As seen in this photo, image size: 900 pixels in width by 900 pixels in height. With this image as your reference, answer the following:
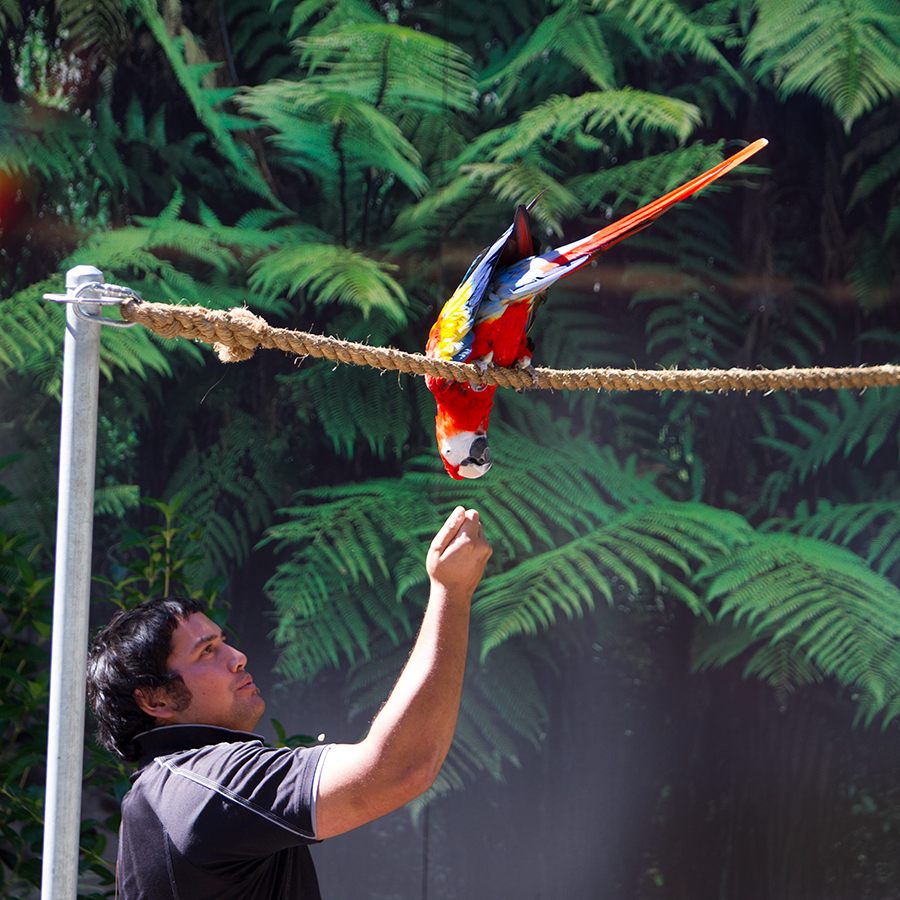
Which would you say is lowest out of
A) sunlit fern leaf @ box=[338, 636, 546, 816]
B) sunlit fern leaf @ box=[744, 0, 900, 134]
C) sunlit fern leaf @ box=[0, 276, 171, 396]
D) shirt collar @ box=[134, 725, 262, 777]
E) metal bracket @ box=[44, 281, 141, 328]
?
sunlit fern leaf @ box=[338, 636, 546, 816]

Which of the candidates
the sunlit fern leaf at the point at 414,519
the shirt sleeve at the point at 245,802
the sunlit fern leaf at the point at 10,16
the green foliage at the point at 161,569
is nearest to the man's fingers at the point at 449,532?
the shirt sleeve at the point at 245,802

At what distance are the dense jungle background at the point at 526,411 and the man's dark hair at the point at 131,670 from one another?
3.29 ft

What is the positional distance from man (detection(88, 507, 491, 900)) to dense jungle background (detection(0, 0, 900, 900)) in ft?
3.40

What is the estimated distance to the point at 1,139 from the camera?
78.0 inches

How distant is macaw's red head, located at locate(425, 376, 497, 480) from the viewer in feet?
3.40

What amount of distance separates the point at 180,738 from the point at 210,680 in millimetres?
64

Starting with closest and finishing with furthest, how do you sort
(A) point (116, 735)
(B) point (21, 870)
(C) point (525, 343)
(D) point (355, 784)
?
(D) point (355, 784) < (A) point (116, 735) < (C) point (525, 343) < (B) point (21, 870)

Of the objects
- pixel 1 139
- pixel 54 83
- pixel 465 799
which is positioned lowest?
pixel 465 799

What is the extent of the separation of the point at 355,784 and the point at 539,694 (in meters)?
1.42

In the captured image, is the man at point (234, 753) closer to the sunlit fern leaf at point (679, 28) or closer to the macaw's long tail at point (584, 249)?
the macaw's long tail at point (584, 249)

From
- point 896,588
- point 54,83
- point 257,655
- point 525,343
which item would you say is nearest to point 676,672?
point 896,588

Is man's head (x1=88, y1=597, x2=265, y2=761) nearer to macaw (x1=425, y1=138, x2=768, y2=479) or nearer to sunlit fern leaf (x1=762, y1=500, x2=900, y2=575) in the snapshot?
macaw (x1=425, y1=138, x2=768, y2=479)

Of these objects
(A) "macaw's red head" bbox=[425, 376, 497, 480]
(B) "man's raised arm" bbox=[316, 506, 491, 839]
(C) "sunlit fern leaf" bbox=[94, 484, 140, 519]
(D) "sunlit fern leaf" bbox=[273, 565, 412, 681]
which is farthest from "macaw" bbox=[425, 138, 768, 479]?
(C) "sunlit fern leaf" bbox=[94, 484, 140, 519]

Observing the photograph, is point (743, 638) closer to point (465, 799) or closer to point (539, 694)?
point (539, 694)
